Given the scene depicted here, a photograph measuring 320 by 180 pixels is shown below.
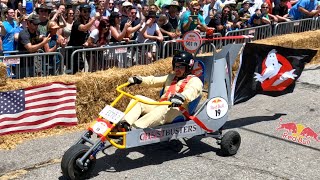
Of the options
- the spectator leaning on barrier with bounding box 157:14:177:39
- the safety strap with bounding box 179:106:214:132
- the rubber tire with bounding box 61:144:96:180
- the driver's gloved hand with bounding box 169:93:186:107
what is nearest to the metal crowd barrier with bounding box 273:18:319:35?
the spectator leaning on barrier with bounding box 157:14:177:39

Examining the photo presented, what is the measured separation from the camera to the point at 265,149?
7.26 metres

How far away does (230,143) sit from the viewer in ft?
22.7

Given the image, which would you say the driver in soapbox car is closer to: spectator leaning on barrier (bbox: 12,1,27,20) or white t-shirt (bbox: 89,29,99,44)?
white t-shirt (bbox: 89,29,99,44)

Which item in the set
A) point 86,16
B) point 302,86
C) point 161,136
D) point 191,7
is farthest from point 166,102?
point 302,86

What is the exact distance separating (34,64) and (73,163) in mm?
2928

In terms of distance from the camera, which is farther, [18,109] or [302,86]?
[302,86]

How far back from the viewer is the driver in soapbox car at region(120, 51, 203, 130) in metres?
6.38

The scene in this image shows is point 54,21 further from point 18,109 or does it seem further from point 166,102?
point 166,102

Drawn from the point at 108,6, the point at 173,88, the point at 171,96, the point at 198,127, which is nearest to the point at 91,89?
the point at 173,88

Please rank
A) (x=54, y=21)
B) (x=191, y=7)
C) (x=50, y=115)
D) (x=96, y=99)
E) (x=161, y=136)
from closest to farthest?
(x=161, y=136) < (x=50, y=115) < (x=96, y=99) < (x=54, y=21) < (x=191, y=7)

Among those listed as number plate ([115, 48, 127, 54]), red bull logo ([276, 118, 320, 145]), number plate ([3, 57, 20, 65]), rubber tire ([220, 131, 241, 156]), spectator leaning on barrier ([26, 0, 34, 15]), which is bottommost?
red bull logo ([276, 118, 320, 145])

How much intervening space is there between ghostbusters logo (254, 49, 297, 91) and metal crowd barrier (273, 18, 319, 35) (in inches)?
202

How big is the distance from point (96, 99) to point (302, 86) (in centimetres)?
539

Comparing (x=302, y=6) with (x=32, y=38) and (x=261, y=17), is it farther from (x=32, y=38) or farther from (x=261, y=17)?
(x=32, y=38)
